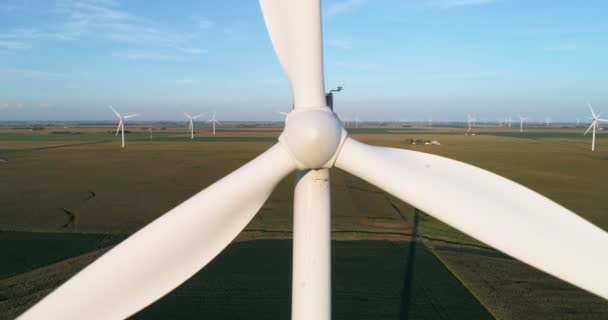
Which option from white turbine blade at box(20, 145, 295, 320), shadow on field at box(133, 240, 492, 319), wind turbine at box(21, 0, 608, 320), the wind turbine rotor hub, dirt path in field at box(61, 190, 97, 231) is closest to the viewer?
white turbine blade at box(20, 145, 295, 320)

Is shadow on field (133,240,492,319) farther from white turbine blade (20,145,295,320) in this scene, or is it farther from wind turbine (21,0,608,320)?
white turbine blade (20,145,295,320)

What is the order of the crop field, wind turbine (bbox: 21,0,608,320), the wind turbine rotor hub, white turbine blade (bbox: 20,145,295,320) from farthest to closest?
the crop field → the wind turbine rotor hub → wind turbine (bbox: 21,0,608,320) → white turbine blade (bbox: 20,145,295,320)

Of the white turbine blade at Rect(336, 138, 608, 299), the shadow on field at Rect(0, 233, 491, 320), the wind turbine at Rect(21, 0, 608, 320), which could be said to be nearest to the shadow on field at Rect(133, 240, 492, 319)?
the shadow on field at Rect(0, 233, 491, 320)

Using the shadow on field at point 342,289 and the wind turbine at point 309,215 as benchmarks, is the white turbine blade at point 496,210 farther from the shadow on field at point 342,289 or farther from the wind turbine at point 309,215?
the shadow on field at point 342,289

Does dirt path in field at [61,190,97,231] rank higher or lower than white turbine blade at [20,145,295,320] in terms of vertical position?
lower

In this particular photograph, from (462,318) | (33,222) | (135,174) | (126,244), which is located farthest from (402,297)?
(135,174)

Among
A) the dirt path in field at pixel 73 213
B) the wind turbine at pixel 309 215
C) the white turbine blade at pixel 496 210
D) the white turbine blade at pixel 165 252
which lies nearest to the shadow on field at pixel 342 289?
the wind turbine at pixel 309 215
